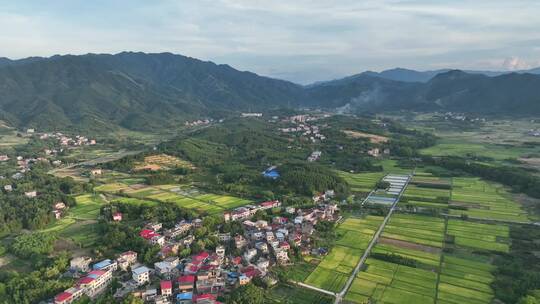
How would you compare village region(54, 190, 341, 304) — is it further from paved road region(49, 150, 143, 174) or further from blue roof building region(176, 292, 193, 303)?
paved road region(49, 150, 143, 174)

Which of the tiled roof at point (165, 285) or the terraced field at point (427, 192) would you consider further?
the terraced field at point (427, 192)

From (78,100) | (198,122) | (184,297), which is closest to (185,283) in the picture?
(184,297)

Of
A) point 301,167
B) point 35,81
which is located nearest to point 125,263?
point 301,167

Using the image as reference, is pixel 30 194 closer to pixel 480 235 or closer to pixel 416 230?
pixel 416 230

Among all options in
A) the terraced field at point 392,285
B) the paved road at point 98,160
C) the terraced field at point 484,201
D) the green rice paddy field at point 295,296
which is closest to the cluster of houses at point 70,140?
the paved road at point 98,160

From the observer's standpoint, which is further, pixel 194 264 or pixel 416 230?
pixel 416 230

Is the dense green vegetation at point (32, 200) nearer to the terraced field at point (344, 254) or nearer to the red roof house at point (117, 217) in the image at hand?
the red roof house at point (117, 217)
